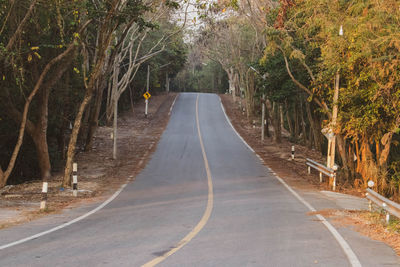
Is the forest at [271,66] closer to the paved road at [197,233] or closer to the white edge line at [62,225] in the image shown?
the white edge line at [62,225]

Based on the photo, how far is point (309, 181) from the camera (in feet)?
71.0

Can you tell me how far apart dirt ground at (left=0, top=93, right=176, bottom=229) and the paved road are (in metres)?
1.15

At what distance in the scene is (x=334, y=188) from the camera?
64.3 feet

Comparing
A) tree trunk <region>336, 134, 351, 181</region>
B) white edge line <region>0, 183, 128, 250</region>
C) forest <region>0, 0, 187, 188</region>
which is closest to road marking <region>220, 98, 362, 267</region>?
white edge line <region>0, 183, 128, 250</region>

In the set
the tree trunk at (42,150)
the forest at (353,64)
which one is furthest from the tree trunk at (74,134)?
the forest at (353,64)

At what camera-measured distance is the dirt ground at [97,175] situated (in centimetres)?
1389

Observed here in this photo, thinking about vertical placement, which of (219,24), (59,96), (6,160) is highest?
(219,24)

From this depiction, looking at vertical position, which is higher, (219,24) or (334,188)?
(219,24)

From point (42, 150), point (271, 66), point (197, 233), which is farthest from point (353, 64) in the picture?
point (42, 150)

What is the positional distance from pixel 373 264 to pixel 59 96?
21.4 meters

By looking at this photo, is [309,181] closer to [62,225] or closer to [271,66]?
[271,66]

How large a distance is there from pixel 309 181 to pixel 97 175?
9.62m

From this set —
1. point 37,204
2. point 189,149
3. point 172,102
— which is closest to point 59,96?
point 189,149

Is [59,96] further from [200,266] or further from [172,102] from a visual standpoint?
[172,102]
